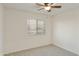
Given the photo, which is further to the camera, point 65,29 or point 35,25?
point 65,29

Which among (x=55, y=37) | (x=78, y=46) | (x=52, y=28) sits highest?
(x=52, y=28)

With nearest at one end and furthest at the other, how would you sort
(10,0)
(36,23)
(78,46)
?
(10,0)
(36,23)
(78,46)

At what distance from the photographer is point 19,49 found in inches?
62.9

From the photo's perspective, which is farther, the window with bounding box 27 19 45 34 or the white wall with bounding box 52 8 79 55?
the white wall with bounding box 52 8 79 55

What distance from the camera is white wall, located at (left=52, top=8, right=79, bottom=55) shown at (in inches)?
57.0

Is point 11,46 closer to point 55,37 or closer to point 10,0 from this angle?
point 55,37

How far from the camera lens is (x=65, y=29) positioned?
1.74 metres

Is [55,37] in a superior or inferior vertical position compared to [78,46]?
superior

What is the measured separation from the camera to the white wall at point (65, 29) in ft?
4.75

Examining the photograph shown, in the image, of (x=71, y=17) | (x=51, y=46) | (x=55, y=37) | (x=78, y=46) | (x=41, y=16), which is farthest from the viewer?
(x=78, y=46)

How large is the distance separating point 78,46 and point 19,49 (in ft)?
4.02

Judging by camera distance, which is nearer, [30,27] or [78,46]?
[30,27]

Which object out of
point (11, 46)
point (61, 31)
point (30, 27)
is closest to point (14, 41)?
point (11, 46)

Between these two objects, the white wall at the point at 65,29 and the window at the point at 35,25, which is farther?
the white wall at the point at 65,29
